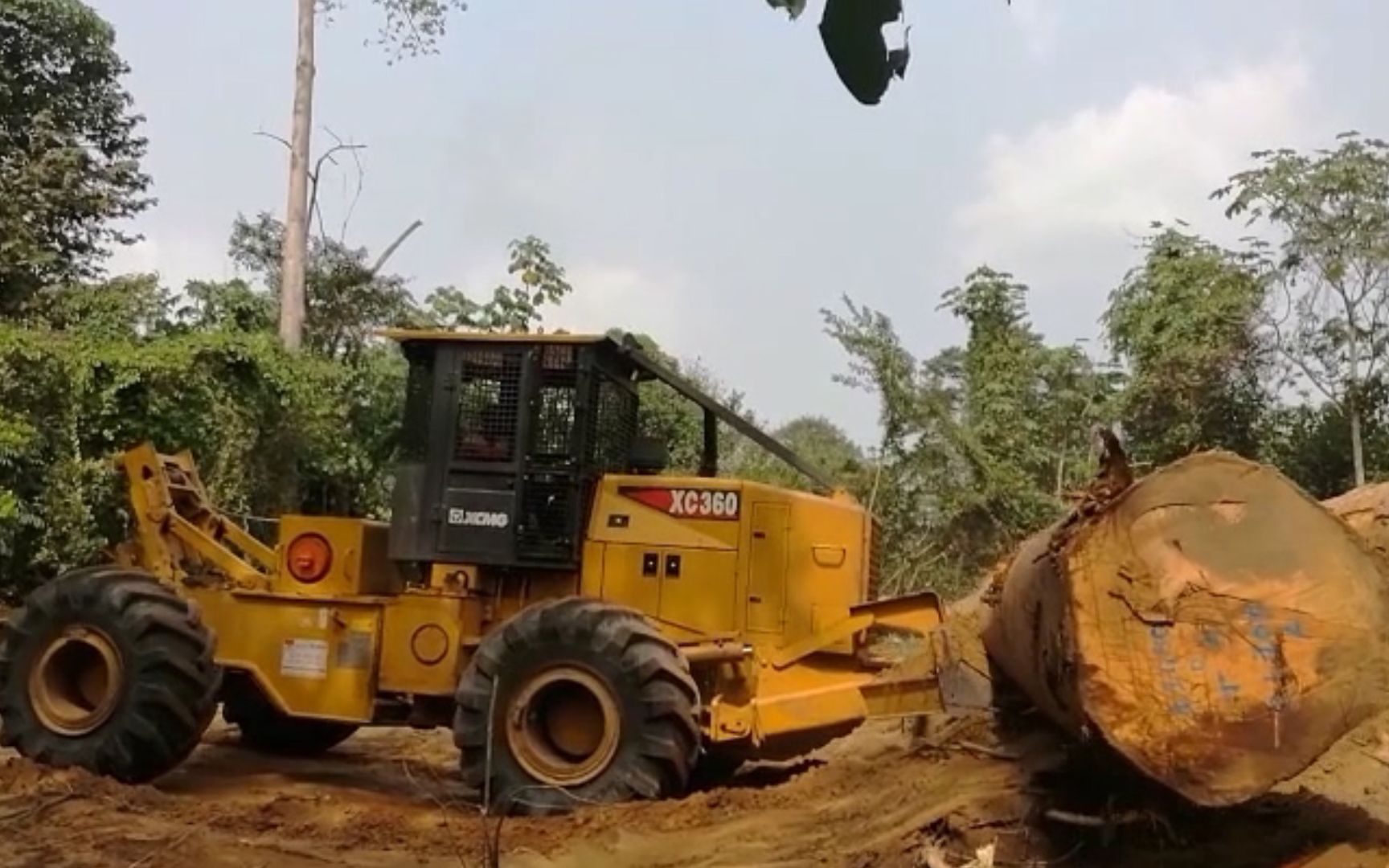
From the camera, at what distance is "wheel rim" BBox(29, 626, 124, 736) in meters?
8.45

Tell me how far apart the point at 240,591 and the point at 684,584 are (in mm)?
2566

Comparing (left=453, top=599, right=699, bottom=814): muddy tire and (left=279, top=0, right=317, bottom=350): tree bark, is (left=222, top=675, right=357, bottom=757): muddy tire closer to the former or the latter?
(left=453, top=599, right=699, bottom=814): muddy tire

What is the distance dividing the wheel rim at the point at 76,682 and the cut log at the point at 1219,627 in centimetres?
543

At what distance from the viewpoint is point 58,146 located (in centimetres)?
Answer: 2006

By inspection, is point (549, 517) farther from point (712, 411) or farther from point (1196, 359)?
point (1196, 359)

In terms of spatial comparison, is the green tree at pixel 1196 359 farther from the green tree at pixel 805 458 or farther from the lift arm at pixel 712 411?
the lift arm at pixel 712 411

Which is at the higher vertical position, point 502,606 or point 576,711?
point 502,606

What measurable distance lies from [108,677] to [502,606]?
214 cm

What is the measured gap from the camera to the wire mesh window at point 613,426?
8.82 m

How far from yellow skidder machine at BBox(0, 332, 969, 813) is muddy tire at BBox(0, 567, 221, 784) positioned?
1cm

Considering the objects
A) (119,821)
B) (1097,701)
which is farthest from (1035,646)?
(119,821)

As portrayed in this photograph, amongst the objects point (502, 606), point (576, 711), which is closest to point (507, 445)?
point (502, 606)

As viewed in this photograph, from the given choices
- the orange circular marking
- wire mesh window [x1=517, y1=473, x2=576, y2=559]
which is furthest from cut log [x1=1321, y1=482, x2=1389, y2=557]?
A: the orange circular marking

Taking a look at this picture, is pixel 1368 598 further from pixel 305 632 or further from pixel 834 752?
pixel 305 632
